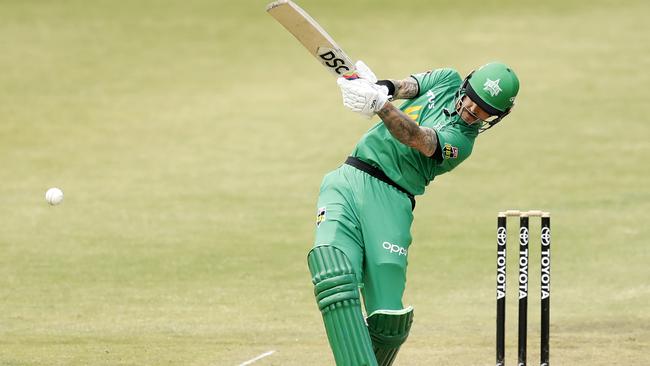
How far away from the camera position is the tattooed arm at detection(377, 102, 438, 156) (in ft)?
19.2

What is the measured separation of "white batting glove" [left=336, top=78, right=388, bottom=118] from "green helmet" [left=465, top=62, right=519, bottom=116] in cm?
59

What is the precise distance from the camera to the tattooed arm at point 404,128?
5.85 m

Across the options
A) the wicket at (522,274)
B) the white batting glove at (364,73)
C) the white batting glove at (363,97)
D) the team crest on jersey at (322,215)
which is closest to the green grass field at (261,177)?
the wicket at (522,274)

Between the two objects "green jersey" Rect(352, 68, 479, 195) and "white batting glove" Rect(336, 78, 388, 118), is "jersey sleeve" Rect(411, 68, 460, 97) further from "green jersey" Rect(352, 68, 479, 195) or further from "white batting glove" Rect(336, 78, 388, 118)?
"white batting glove" Rect(336, 78, 388, 118)

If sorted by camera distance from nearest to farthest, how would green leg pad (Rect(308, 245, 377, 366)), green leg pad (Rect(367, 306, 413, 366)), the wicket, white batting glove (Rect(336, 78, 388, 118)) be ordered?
white batting glove (Rect(336, 78, 388, 118))
green leg pad (Rect(308, 245, 377, 366))
green leg pad (Rect(367, 306, 413, 366))
the wicket

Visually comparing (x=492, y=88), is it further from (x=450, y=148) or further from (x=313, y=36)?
(x=313, y=36)

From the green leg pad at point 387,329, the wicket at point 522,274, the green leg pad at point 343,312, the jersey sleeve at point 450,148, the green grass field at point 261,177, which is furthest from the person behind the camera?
the green grass field at point 261,177

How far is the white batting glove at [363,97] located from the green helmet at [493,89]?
593mm

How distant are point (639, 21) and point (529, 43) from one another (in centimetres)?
255

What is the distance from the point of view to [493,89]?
20.3ft

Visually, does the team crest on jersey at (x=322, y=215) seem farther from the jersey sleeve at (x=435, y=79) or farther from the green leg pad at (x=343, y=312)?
the jersey sleeve at (x=435, y=79)

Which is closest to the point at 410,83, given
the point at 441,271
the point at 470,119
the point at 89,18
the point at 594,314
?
the point at 470,119

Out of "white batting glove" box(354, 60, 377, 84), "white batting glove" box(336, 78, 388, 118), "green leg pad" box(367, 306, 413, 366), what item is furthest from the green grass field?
"white batting glove" box(336, 78, 388, 118)

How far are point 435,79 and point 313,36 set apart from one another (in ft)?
2.80
